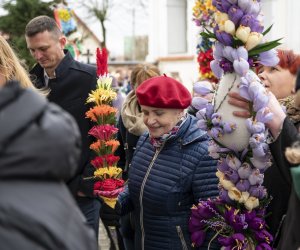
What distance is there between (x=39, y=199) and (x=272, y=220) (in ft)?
6.04

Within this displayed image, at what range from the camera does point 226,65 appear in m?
2.83

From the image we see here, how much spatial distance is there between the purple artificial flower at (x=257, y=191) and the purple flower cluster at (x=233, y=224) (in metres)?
0.09

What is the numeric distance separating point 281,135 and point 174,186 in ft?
2.55

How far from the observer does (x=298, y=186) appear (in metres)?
1.91

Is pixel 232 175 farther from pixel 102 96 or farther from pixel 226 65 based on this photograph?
pixel 102 96

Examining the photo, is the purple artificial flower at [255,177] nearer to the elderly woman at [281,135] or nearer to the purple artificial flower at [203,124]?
the elderly woman at [281,135]

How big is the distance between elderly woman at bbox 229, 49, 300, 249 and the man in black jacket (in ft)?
4.27

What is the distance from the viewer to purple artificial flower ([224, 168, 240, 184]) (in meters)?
2.85

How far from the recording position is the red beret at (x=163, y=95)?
321 centimetres

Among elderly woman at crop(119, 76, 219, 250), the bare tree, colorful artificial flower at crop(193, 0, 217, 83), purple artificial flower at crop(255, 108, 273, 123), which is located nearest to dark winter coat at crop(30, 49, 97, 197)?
elderly woman at crop(119, 76, 219, 250)

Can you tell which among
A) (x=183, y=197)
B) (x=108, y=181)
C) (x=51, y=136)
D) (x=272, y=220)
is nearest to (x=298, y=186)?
(x=51, y=136)

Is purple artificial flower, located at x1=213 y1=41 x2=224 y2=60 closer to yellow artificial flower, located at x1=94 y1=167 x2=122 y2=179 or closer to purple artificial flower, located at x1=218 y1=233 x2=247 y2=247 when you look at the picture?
purple artificial flower, located at x1=218 y1=233 x2=247 y2=247

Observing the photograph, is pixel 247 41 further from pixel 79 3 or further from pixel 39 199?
pixel 79 3

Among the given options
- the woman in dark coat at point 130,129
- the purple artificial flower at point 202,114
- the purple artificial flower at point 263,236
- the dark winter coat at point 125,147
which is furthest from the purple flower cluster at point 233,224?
the dark winter coat at point 125,147
